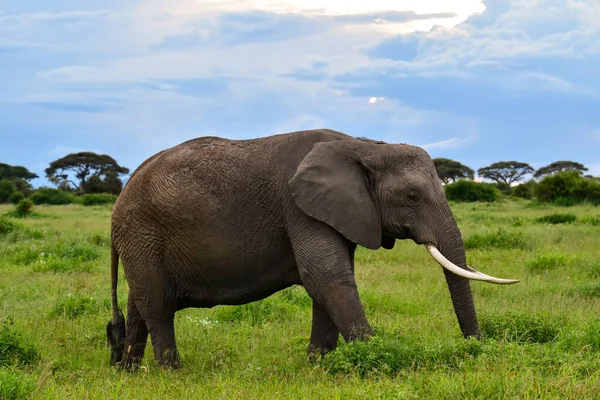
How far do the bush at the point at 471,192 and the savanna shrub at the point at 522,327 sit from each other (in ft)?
119

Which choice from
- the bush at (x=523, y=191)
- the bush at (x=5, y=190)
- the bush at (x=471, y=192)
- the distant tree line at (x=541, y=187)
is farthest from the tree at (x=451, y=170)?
the bush at (x=5, y=190)

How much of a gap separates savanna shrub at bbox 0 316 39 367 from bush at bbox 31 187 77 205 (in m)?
41.2

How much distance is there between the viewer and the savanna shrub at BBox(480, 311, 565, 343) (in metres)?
7.89

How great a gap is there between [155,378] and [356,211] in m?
2.32

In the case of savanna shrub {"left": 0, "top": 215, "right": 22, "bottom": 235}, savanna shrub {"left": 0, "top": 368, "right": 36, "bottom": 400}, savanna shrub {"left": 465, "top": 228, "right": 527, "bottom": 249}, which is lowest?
savanna shrub {"left": 0, "top": 368, "right": 36, "bottom": 400}

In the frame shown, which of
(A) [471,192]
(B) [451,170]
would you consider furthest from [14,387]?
(B) [451,170]

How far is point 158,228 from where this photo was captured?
292 inches

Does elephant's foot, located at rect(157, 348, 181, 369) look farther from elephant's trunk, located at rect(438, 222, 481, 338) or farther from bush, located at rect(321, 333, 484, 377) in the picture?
elephant's trunk, located at rect(438, 222, 481, 338)

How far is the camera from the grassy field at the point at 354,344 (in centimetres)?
580

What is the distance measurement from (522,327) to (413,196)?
213 centimetres

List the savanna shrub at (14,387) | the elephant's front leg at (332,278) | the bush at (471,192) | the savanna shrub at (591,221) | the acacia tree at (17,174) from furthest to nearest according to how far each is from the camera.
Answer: the acacia tree at (17,174) → the bush at (471,192) → the savanna shrub at (591,221) → the elephant's front leg at (332,278) → the savanna shrub at (14,387)

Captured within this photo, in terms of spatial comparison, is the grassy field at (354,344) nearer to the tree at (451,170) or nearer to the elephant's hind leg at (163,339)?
the elephant's hind leg at (163,339)

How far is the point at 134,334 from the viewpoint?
8141 millimetres

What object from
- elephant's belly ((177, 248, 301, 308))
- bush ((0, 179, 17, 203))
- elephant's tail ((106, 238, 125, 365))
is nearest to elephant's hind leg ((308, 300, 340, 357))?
elephant's belly ((177, 248, 301, 308))
